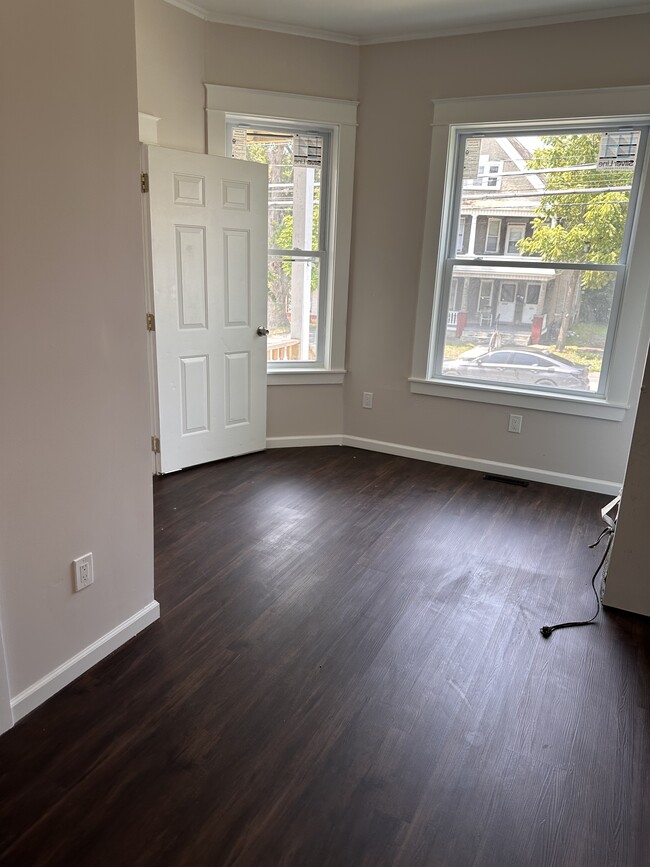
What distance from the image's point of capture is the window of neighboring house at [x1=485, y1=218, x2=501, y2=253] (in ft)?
12.6

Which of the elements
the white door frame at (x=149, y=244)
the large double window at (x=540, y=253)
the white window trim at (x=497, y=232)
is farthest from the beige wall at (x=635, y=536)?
the white door frame at (x=149, y=244)

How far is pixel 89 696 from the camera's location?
1.88 meters

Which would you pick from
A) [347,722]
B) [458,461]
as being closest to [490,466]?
[458,461]

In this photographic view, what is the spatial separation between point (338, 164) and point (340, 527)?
254cm

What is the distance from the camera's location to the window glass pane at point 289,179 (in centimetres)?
398

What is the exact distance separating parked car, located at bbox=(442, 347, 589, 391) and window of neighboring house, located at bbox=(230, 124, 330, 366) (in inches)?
42.7

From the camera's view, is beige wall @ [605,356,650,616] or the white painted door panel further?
the white painted door panel

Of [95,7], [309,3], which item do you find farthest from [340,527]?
[309,3]

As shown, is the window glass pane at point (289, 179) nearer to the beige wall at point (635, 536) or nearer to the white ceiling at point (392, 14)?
the white ceiling at point (392, 14)

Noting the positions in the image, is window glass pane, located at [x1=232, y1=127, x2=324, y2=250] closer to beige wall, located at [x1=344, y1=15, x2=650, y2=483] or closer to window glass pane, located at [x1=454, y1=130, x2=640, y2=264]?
beige wall, located at [x1=344, y1=15, x2=650, y2=483]

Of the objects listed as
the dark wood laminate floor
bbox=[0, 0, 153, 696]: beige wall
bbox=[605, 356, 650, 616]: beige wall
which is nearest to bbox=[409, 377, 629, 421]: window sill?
the dark wood laminate floor

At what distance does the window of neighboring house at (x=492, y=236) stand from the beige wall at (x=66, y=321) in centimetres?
269

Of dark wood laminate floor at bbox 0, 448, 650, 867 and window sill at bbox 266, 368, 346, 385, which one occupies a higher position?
window sill at bbox 266, 368, 346, 385

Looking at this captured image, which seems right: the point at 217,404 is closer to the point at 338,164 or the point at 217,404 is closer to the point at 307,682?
the point at 338,164
